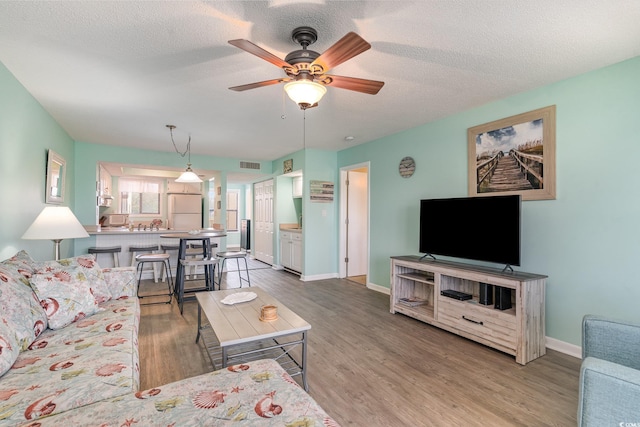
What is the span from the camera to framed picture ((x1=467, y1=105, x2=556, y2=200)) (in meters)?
2.77

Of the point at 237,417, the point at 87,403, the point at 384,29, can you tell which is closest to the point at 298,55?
the point at 384,29

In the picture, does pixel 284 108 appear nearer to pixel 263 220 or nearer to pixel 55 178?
pixel 55 178

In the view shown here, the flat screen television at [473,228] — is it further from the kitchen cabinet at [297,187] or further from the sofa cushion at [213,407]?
the kitchen cabinet at [297,187]

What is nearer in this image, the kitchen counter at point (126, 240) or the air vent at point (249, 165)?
the kitchen counter at point (126, 240)

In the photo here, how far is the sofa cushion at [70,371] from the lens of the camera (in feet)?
3.90

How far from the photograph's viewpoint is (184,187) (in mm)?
8008

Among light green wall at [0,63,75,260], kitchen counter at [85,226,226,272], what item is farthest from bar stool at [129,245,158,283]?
light green wall at [0,63,75,260]

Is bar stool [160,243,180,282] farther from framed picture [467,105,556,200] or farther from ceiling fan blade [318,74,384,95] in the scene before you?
framed picture [467,105,556,200]

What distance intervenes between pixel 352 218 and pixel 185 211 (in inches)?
172

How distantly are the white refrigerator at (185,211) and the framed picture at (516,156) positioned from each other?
636 cm

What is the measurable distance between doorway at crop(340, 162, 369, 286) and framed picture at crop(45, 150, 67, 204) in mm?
4183

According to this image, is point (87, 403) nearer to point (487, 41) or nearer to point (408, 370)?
point (408, 370)

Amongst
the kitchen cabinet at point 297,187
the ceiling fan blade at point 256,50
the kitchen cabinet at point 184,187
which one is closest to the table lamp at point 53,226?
the ceiling fan blade at point 256,50

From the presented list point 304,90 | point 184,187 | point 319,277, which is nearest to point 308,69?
point 304,90
